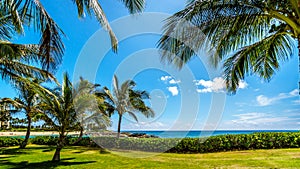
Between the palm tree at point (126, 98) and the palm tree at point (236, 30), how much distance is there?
33.2 feet

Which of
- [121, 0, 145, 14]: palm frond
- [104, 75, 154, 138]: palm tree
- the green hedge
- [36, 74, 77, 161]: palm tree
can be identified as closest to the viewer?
[121, 0, 145, 14]: palm frond

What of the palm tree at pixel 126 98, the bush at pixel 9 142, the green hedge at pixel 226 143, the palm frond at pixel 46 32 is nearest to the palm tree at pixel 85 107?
the green hedge at pixel 226 143

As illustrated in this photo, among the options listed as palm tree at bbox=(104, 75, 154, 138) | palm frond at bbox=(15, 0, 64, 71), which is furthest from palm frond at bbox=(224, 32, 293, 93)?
palm tree at bbox=(104, 75, 154, 138)

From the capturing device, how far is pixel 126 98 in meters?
16.4

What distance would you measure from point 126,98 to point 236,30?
11953mm

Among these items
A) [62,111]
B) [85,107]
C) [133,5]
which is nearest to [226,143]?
[85,107]

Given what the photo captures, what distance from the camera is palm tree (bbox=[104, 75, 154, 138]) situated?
53.8ft

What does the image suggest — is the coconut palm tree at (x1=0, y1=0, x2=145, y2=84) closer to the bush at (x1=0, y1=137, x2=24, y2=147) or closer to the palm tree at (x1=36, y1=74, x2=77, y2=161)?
the palm tree at (x1=36, y1=74, x2=77, y2=161)

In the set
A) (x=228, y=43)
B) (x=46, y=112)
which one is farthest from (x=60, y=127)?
(x=228, y=43)

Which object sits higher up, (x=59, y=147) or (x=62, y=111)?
(x=62, y=111)

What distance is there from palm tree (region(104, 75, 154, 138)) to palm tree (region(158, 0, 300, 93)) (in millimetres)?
10132

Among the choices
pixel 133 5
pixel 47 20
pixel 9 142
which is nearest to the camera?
pixel 47 20

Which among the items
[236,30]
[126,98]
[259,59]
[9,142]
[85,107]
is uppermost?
[236,30]

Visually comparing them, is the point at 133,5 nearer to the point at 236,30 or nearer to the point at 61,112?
the point at 236,30
